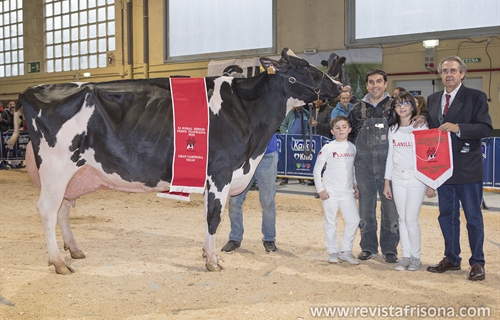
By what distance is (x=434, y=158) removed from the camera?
5.32 m

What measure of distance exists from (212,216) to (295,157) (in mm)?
6940

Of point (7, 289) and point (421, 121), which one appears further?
point (421, 121)

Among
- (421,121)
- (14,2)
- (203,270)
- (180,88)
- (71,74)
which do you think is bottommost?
(203,270)


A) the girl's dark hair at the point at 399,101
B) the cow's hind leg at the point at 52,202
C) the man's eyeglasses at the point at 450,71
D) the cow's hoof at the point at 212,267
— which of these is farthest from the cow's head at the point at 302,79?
the cow's hind leg at the point at 52,202

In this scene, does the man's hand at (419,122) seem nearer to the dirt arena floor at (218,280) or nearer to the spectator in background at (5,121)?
the dirt arena floor at (218,280)

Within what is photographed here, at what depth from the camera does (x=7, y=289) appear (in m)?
4.93

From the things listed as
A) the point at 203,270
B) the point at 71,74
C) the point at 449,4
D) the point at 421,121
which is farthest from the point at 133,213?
the point at 71,74

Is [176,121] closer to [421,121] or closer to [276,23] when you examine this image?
[421,121]

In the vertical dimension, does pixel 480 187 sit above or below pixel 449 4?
below

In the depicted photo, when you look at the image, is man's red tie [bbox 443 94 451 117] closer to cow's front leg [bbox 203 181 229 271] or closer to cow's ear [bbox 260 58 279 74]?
cow's ear [bbox 260 58 279 74]

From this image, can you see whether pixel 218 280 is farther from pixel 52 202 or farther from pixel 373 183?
pixel 373 183

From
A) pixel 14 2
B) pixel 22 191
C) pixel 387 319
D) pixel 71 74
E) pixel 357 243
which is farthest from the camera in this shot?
pixel 14 2

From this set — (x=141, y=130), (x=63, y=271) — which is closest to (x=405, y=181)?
(x=141, y=130)

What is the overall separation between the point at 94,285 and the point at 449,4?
14.1 meters
